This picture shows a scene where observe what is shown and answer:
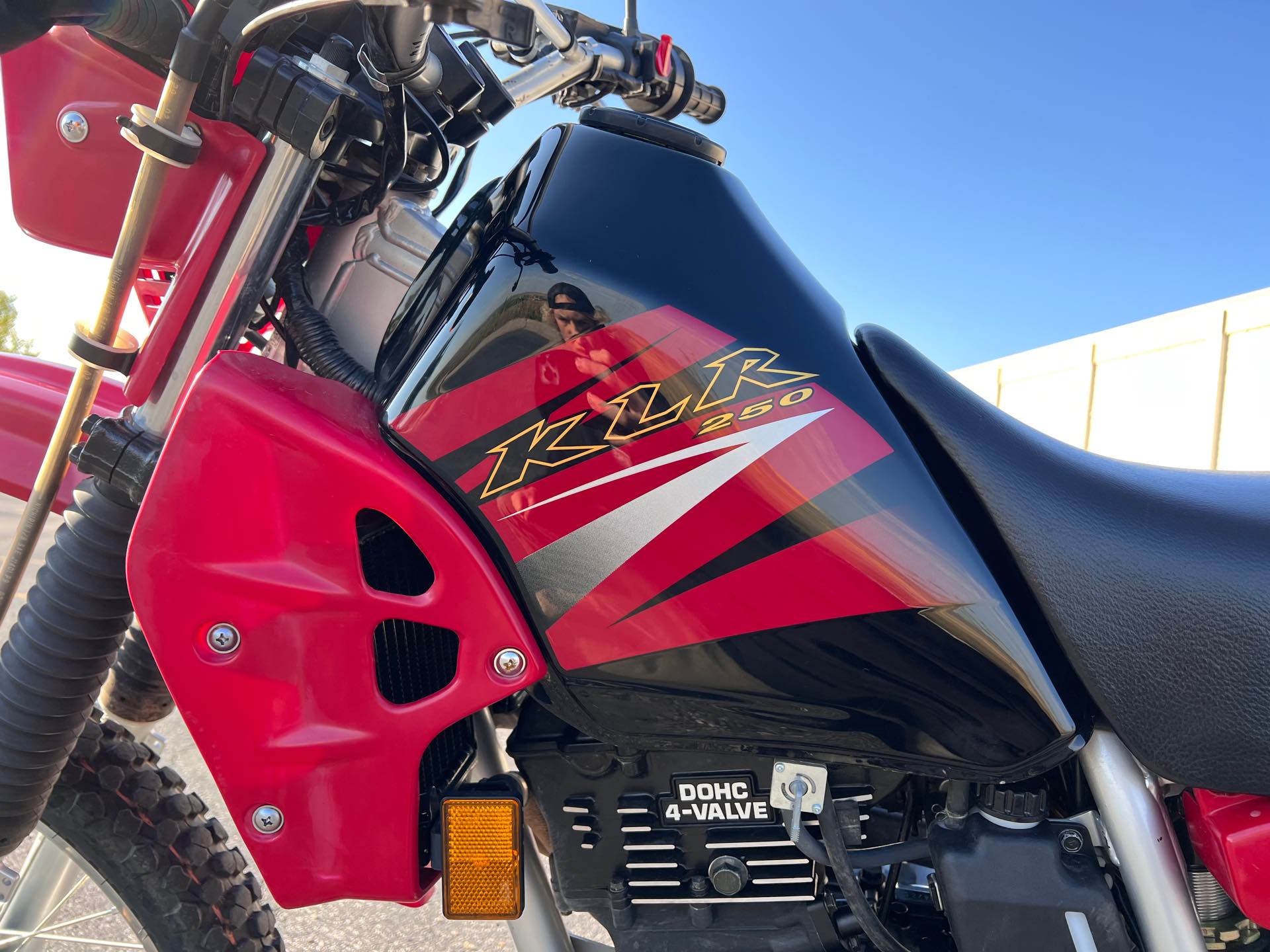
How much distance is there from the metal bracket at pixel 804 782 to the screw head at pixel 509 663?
315 mm

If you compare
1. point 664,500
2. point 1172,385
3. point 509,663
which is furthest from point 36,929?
point 1172,385

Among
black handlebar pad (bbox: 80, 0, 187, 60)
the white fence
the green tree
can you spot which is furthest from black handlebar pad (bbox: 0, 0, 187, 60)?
the green tree

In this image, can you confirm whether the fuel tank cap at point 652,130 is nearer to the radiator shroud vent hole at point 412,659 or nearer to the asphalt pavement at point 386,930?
the radiator shroud vent hole at point 412,659

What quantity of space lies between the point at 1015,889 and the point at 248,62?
4.03 feet

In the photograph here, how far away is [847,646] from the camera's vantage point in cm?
89

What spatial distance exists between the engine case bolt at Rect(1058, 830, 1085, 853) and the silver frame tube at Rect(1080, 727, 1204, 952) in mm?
32

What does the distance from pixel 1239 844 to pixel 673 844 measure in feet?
2.00

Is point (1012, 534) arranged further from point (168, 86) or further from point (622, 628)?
point (168, 86)

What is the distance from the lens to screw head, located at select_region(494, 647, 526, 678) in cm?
93

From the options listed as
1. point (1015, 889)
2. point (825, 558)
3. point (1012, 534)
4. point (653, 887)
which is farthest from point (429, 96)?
point (1015, 889)

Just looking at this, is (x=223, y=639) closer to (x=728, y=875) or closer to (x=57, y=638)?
(x=57, y=638)

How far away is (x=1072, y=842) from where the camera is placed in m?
0.93

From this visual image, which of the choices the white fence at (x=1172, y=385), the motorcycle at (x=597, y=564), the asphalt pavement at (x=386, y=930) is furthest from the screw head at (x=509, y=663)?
the white fence at (x=1172, y=385)

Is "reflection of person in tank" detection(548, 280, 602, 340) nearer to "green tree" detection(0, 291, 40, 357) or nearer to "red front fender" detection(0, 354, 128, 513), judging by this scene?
"red front fender" detection(0, 354, 128, 513)
